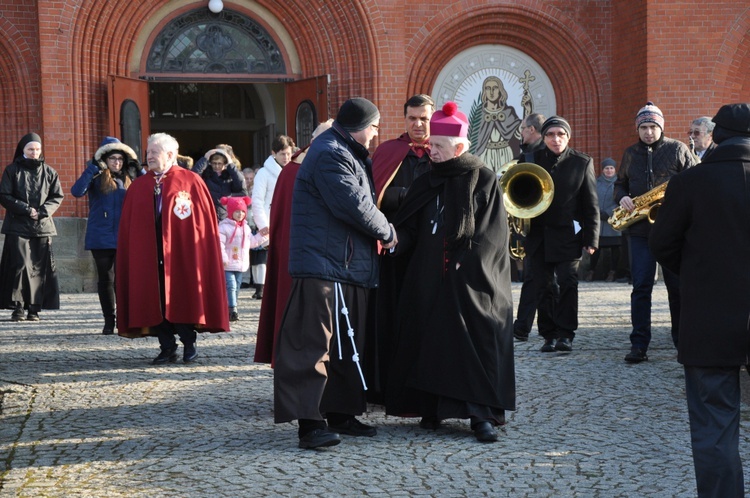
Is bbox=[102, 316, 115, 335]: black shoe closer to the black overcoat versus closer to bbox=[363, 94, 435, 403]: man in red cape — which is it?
bbox=[363, 94, 435, 403]: man in red cape

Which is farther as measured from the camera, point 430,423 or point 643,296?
point 643,296

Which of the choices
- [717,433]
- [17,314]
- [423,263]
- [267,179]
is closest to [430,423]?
[423,263]

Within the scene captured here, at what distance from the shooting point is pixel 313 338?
19.8 feet

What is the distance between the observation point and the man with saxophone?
8.85 m

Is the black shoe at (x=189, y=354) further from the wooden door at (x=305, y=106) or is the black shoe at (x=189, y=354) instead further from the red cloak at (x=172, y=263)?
the wooden door at (x=305, y=106)

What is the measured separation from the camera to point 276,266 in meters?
7.26

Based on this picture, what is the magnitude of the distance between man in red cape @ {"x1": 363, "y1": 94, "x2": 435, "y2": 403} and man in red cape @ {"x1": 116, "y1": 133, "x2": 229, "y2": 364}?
2.21 metres

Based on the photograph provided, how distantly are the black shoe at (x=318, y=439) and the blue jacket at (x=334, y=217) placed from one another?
2.76ft

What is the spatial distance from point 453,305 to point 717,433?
200cm

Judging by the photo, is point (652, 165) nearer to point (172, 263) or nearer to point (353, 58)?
point (172, 263)

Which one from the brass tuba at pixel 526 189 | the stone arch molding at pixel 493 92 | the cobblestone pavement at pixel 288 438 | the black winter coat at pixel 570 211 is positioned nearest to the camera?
the cobblestone pavement at pixel 288 438

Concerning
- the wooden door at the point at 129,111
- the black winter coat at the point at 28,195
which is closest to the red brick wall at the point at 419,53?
the wooden door at the point at 129,111

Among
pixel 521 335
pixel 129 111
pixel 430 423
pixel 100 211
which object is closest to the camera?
pixel 430 423

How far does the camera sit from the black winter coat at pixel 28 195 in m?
12.0
